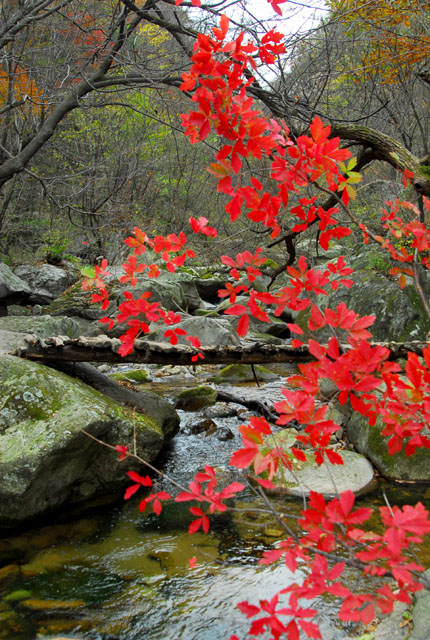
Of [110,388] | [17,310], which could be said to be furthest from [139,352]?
[17,310]

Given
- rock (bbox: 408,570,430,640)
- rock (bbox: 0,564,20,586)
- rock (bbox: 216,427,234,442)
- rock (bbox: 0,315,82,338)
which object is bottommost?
rock (bbox: 0,564,20,586)

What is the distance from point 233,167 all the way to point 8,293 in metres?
11.3

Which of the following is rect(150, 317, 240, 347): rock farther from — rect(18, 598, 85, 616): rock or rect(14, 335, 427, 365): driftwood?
rect(18, 598, 85, 616): rock

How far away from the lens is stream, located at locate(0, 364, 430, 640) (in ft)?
8.38

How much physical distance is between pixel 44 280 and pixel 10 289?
2.29 metres

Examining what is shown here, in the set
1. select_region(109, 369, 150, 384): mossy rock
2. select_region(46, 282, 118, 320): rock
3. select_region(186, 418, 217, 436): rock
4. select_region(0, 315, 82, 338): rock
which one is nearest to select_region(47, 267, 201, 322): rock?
select_region(46, 282, 118, 320): rock

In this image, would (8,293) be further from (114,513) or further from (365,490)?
(365,490)

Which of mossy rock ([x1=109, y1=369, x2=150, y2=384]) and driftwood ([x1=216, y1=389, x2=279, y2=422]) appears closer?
driftwood ([x1=216, y1=389, x2=279, y2=422])

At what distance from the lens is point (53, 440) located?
3572mm

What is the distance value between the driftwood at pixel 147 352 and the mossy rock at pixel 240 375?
2.91m

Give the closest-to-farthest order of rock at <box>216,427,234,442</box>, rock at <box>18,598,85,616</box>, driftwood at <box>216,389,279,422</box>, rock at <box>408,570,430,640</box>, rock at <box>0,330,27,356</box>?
rock at <box>408,570,430,640</box> → rock at <box>18,598,85,616</box> → rock at <box>216,427,234,442</box> → driftwood at <box>216,389,279,422</box> → rock at <box>0,330,27,356</box>

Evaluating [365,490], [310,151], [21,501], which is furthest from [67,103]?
[365,490]

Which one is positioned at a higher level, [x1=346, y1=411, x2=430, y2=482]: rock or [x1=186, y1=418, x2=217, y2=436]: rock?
[x1=186, y1=418, x2=217, y2=436]: rock

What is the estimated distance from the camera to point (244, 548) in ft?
10.8
